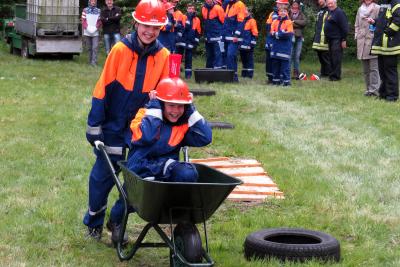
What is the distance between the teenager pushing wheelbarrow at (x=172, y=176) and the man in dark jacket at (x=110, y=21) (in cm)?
1648

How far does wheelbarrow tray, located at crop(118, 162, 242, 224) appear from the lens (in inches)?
199

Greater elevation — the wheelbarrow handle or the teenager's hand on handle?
the teenager's hand on handle

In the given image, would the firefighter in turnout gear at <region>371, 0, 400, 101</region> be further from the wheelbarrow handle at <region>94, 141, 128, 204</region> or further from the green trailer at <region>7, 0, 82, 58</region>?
the green trailer at <region>7, 0, 82, 58</region>

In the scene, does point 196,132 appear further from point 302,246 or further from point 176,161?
point 302,246

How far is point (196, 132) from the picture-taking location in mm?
5746

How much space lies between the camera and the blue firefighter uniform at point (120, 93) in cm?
614

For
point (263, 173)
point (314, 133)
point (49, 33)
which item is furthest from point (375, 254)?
point (49, 33)

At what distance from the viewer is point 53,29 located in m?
23.6

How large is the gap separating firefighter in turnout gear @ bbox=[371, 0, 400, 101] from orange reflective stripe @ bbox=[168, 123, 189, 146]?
377 inches

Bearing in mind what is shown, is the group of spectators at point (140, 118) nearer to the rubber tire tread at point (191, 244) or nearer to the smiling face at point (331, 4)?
the rubber tire tread at point (191, 244)

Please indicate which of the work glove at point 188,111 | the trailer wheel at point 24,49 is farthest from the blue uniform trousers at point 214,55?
the work glove at point 188,111

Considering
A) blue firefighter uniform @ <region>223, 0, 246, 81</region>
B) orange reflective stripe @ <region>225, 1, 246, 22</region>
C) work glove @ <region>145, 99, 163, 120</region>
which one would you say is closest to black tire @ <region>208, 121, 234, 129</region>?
work glove @ <region>145, 99, 163, 120</region>

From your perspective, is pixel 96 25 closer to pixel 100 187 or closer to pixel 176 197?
pixel 100 187

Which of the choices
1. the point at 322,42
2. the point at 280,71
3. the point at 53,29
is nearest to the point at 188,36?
the point at 280,71
